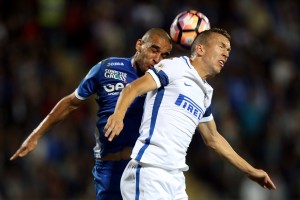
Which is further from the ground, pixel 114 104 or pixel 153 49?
pixel 153 49

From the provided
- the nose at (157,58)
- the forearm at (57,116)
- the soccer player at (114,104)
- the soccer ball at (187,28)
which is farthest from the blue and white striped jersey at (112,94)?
the soccer ball at (187,28)

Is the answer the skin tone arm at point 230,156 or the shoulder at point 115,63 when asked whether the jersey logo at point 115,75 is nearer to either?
the shoulder at point 115,63

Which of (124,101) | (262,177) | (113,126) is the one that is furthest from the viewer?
(262,177)

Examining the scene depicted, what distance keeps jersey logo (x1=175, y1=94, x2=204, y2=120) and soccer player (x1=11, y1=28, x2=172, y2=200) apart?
1.91ft

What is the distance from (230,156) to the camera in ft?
20.0

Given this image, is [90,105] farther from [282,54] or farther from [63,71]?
[282,54]

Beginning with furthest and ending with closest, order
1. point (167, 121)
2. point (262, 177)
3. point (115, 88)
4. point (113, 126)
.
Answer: point (115, 88) → point (262, 177) → point (167, 121) → point (113, 126)

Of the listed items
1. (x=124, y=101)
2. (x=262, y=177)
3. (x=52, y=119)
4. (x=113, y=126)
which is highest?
(x=124, y=101)

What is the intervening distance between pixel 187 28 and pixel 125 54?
555 cm

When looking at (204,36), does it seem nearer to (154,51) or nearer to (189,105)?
Result: (154,51)

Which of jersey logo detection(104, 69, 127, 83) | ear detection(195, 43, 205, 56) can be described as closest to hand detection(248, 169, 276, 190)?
ear detection(195, 43, 205, 56)

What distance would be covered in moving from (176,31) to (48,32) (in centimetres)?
638

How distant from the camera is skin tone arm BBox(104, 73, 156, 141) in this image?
5.03 meters

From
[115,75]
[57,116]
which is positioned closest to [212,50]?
[115,75]
